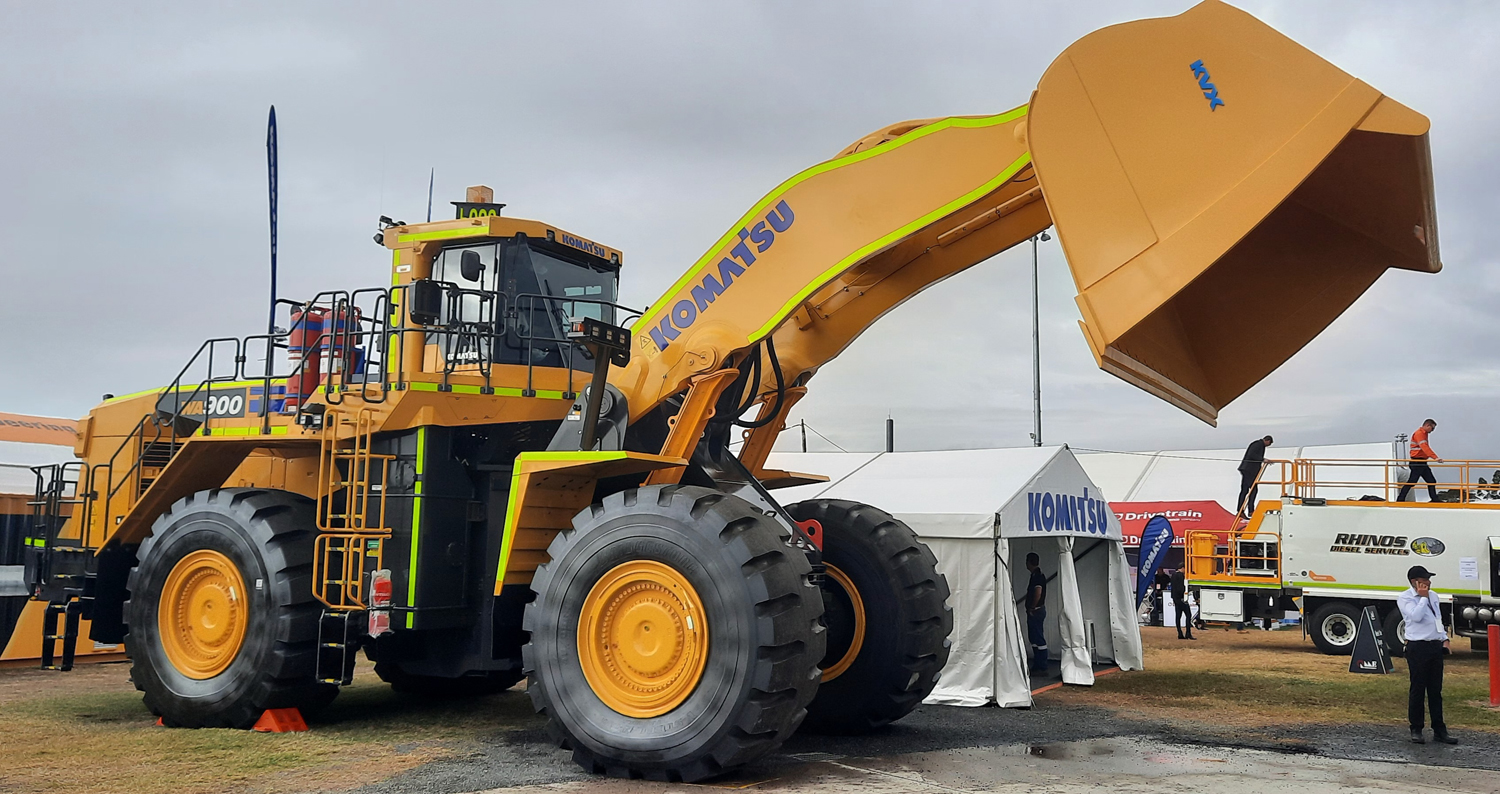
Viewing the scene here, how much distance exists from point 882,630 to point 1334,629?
13.8 m

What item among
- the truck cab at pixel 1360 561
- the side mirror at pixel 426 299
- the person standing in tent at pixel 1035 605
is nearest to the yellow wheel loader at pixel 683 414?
the side mirror at pixel 426 299

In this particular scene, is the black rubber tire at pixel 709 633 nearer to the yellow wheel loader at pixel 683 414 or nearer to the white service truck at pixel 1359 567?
the yellow wheel loader at pixel 683 414

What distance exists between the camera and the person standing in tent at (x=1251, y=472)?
22.5 meters

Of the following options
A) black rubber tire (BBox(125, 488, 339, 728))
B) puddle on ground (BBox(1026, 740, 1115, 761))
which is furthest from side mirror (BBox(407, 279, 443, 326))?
puddle on ground (BBox(1026, 740, 1115, 761))

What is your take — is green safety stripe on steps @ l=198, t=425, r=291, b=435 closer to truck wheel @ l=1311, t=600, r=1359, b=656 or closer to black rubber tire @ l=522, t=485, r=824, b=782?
black rubber tire @ l=522, t=485, r=824, b=782

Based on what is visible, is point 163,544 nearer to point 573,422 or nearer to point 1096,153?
point 573,422

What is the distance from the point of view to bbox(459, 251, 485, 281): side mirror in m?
9.95

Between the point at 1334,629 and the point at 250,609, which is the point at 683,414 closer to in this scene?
the point at 250,609

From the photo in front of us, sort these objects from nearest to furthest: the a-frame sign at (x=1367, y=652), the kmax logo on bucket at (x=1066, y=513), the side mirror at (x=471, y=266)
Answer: the side mirror at (x=471, y=266)
the kmax logo on bucket at (x=1066, y=513)
the a-frame sign at (x=1367, y=652)

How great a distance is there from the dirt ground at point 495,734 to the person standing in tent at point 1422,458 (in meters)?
5.48

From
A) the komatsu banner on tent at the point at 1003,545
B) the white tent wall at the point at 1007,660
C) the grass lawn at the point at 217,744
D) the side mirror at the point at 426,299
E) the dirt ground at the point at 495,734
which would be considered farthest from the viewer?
the komatsu banner on tent at the point at 1003,545

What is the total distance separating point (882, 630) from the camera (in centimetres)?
945

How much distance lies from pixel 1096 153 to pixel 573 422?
13.3ft

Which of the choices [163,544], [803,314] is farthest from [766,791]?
[163,544]
